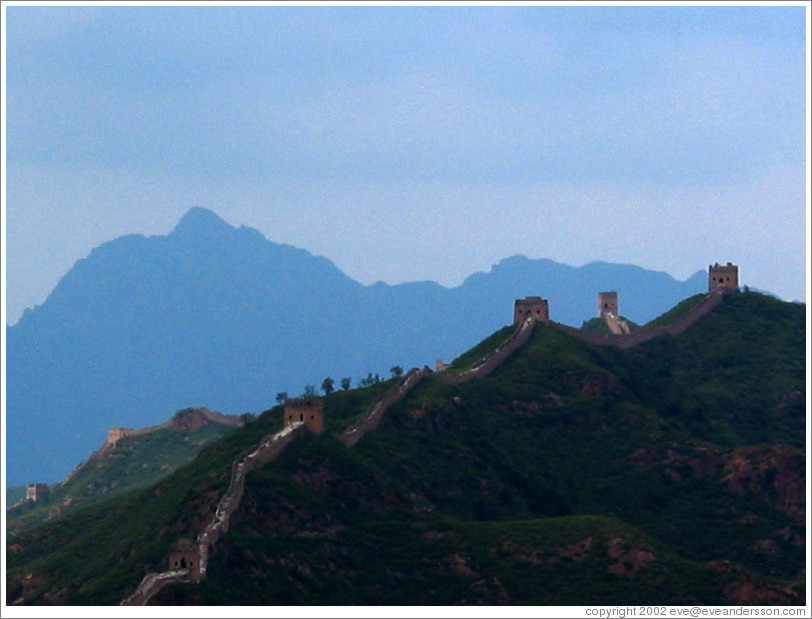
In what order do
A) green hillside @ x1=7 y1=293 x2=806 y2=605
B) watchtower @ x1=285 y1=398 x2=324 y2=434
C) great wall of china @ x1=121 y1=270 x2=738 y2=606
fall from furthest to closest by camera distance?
1. watchtower @ x1=285 y1=398 x2=324 y2=434
2. green hillside @ x1=7 y1=293 x2=806 y2=605
3. great wall of china @ x1=121 y1=270 x2=738 y2=606

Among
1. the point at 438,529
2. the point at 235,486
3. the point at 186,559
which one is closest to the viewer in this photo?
the point at 186,559

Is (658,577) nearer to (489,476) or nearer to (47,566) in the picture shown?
(489,476)

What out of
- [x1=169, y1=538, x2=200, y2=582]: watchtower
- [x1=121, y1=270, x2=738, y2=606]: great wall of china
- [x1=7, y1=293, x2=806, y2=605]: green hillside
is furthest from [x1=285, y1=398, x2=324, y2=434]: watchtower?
[x1=169, y1=538, x2=200, y2=582]: watchtower

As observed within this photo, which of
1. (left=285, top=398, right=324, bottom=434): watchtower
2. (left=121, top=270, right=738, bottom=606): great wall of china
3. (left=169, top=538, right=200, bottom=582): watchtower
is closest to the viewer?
(left=121, top=270, right=738, bottom=606): great wall of china

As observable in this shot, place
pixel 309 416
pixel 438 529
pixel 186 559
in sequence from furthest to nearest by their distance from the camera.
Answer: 1. pixel 309 416
2. pixel 438 529
3. pixel 186 559

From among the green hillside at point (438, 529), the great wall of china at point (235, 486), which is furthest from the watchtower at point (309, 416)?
the green hillside at point (438, 529)

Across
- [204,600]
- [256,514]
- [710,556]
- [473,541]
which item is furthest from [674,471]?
[204,600]

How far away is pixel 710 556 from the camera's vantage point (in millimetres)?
184125

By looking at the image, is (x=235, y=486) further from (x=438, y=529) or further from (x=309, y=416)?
(x=438, y=529)

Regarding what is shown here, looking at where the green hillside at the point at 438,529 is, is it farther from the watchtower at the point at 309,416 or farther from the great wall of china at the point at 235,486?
the watchtower at the point at 309,416

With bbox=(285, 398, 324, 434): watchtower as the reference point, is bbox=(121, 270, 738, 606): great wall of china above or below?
below

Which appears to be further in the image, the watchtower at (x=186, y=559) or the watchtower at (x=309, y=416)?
the watchtower at (x=309, y=416)

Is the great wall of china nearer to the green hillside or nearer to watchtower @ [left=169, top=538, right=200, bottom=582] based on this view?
watchtower @ [left=169, top=538, right=200, bottom=582]

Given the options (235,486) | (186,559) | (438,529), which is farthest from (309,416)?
(186,559)
